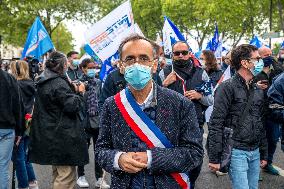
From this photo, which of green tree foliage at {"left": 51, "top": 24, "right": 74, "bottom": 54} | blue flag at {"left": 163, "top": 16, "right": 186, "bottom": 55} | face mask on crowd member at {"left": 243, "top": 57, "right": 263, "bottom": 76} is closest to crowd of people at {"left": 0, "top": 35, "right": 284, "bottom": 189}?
face mask on crowd member at {"left": 243, "top": 57, "right": 263, "bottom": 76}

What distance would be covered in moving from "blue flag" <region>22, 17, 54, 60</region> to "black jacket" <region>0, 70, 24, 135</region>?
3273 mm

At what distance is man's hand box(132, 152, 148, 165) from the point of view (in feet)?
8.17

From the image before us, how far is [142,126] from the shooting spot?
255 centimetres

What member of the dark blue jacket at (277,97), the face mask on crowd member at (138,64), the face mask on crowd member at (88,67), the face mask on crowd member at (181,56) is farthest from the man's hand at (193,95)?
the face mask on crowd member at (138,64)

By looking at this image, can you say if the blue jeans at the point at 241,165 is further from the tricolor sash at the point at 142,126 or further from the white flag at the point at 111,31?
the white flag at the point at 111,31

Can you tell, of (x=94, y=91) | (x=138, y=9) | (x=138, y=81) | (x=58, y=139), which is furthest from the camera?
(x=138, y=9)

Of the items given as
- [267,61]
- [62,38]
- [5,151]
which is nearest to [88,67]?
[5,151]

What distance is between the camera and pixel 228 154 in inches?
156

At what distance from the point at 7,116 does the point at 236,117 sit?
8.29 ft

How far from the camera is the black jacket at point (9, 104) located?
16.5 feet

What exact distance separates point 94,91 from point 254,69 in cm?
283

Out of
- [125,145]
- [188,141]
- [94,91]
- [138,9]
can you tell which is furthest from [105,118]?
[138,9]

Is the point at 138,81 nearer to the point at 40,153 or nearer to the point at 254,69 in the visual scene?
the point at 254,69

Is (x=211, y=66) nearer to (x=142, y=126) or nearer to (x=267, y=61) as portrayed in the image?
(x=267, y=61)
